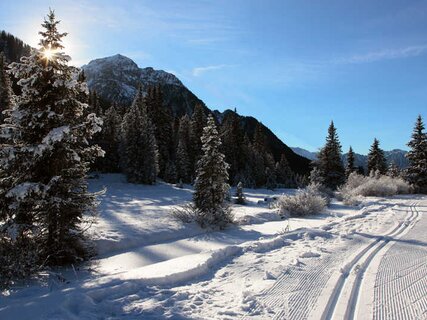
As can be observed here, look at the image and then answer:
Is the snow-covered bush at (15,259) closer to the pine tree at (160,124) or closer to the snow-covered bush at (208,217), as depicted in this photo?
the snow-covered bush at (208,217)

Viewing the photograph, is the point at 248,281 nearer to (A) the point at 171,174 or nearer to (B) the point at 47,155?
(B) the point at 47,155

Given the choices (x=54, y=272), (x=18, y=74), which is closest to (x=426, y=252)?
(x=54, y=272)

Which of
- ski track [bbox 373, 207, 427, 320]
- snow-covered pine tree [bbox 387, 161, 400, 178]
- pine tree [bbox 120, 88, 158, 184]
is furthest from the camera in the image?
snow-covered pine tree [bbox 387, 161, 400, 178]

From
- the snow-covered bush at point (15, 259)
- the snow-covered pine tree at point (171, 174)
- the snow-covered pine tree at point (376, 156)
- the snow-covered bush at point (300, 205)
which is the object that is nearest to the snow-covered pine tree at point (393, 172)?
the snow-covered pine tree at point (376, 156)

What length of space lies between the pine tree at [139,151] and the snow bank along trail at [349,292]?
33.2m

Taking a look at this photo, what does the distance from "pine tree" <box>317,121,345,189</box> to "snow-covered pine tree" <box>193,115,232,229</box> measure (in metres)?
22.8

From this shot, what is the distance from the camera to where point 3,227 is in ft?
25.0

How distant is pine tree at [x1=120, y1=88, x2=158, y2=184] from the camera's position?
1566 inches

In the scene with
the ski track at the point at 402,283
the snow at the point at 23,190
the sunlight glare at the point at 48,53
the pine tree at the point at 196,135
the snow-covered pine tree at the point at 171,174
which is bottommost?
the ski track at the point at 402,283

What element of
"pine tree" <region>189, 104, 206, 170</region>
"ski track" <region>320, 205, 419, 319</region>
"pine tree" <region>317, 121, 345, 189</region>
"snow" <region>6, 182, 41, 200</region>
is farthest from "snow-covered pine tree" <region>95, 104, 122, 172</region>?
"ski track" <region>320, 205, 419, 319</region>

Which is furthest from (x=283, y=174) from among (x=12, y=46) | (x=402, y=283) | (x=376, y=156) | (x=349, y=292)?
(x=12, y=46)

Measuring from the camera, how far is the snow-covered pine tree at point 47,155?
7879mm

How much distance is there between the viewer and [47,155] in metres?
8.26

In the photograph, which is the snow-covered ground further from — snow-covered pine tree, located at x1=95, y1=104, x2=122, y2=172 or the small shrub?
snow-covered pine tree, located at x1=95, y1=104, x2=122, y2=172
